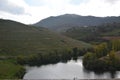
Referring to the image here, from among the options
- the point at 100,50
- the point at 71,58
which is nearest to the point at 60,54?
the point at 71,58

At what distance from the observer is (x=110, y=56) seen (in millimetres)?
133500

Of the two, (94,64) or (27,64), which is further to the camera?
(27,64)

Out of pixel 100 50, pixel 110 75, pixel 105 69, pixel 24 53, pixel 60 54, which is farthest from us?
pixel 24 53

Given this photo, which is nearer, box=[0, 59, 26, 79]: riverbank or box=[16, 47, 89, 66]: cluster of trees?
box=[0, 59, 26, 79]: riverbank

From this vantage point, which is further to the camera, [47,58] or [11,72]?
[47,58]

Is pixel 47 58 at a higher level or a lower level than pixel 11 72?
lower

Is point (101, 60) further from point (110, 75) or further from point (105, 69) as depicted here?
point (110, 75)

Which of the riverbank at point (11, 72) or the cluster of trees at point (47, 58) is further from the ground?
the riverbank at point (11, 72)

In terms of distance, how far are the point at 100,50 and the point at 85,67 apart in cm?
1922

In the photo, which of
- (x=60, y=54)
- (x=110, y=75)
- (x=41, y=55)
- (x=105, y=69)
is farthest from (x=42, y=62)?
(x=110, y=75)

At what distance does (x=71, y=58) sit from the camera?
176125 millimetres

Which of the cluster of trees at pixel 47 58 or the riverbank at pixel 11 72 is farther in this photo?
the cluster of trees at pixel 47 58

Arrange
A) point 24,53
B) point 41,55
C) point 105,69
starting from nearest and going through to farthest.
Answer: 1. point 105,69
2. point 41,55
3. point 24,53

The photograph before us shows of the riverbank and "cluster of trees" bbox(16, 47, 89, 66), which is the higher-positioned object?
the riverbank
